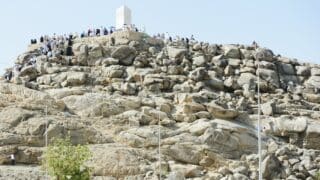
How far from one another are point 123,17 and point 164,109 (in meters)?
22.6

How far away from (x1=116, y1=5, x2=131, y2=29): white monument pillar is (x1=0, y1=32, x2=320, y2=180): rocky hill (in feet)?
13.6

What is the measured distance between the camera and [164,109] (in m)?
72.3

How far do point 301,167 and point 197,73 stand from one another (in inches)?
764

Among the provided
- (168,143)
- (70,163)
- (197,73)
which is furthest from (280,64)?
(70,163)

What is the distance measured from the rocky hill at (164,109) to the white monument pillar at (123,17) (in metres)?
4.14

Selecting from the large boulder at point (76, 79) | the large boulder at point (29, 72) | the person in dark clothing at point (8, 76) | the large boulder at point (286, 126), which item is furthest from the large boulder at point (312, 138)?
the person in dark clothing at point (8, 76)

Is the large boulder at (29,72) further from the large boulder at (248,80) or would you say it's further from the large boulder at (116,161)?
the large boulder at (248,80)

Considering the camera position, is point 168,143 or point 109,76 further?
point 109,76

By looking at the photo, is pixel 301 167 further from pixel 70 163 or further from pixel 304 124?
pixel 70 163

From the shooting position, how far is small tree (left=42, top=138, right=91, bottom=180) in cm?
5125

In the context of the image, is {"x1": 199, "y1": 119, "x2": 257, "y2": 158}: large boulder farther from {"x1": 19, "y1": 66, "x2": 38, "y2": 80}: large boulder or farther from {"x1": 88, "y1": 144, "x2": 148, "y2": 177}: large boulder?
{"x1": 19, "y1": 66, "x2": 38, "y2": 80}: large boulder

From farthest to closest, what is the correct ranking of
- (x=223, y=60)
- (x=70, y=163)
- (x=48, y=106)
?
(x=223, y=60) < (x=48, y=106) < (x=70, y=163)

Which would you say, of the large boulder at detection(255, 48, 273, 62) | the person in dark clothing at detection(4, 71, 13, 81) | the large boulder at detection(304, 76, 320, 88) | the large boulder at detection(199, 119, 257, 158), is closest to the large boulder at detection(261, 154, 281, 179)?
the large boulder at detection(199, 119, 257, 158)

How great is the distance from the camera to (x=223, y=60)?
87125 millimetres
